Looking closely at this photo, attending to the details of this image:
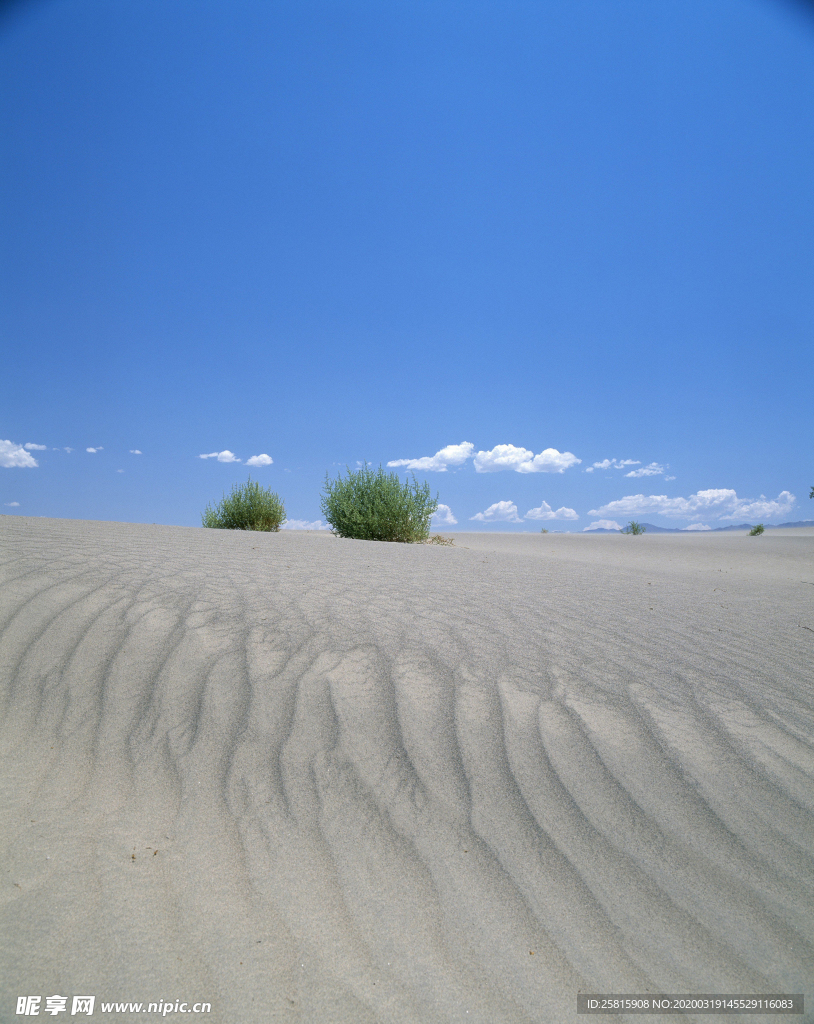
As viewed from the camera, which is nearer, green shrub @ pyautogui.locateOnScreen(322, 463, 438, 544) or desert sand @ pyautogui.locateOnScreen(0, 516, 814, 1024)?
desert sand @ pyautogui.locateOnScreen(0, 516, 814, 1024)

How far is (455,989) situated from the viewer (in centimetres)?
144

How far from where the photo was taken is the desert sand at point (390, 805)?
1489 mm

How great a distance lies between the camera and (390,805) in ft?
6.45

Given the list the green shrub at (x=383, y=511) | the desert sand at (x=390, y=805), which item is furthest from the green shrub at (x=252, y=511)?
the desert sand at (x=390, y=805)

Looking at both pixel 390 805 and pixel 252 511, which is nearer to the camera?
pixel 390 805

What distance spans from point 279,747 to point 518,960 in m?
1.09

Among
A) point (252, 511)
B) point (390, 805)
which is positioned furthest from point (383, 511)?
point (390, 805)

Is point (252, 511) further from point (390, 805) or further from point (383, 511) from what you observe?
point (390, 805)

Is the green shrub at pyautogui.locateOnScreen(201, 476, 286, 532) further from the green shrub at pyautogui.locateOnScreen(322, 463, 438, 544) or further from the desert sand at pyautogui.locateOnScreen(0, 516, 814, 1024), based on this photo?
the desert sand at pyautogui.locateOnScreen(0, 516, 814, 1024)

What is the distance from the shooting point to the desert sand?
1.49 metres

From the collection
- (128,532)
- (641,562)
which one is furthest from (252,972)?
(641,562)

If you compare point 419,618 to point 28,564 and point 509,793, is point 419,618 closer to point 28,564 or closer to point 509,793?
point 509,793

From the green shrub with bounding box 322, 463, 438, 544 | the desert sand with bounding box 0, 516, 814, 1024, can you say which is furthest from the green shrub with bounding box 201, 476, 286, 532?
the desert sand with bounding box 0, 516, 814, 1024

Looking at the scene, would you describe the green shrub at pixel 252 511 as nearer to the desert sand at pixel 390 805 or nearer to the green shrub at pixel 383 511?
the green shrub at pixel 383 511
